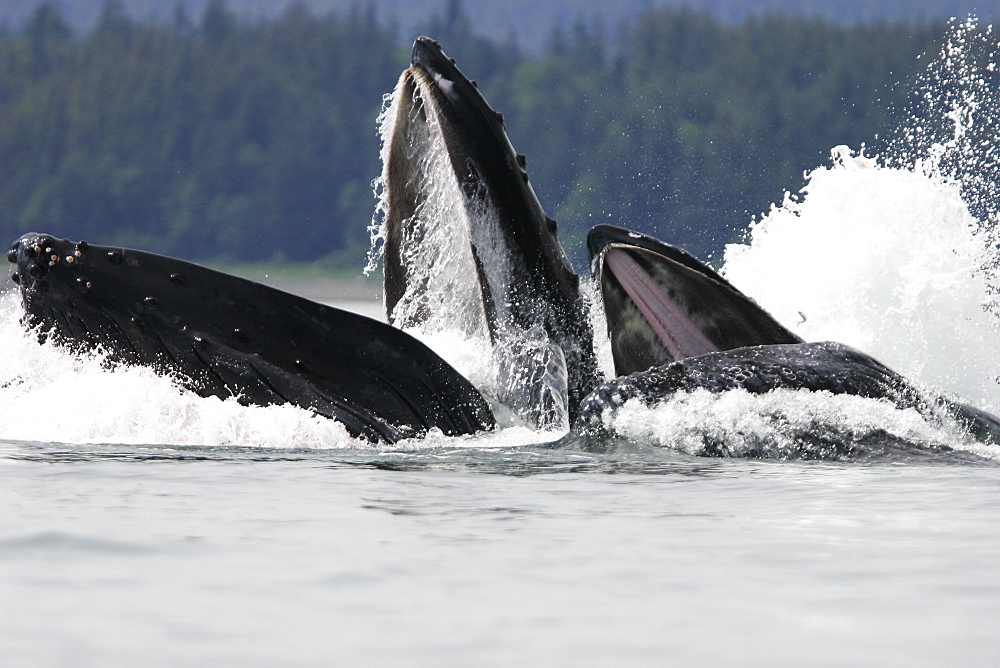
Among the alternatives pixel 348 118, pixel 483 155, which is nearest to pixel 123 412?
pixel 483 155

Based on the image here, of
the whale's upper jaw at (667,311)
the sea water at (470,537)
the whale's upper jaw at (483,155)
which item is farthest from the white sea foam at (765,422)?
the whale's upper jaw at (483,155)

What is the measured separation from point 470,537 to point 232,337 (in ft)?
7.97

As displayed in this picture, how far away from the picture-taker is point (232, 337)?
645cm

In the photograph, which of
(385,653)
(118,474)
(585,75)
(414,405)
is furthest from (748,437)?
(585,75)

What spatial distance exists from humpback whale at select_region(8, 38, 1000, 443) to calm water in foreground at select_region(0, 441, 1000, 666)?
59 cm

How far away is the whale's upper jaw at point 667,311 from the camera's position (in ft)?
22.5

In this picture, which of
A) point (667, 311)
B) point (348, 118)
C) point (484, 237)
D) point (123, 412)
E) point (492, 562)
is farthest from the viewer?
point (348, 118)

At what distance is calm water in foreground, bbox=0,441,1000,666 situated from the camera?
3125 mm

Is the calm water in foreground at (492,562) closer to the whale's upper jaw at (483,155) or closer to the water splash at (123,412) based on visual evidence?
the water splash at (123,412)

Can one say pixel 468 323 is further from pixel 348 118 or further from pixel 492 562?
pixel 348 118

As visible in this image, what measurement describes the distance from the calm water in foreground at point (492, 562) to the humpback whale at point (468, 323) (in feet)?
1.94

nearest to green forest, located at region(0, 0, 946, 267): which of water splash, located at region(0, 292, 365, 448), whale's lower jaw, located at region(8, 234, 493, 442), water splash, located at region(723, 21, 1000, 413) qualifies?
water splash, located at region(723, 21, 1000, 413)

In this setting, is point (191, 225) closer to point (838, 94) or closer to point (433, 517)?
point (838, 94)

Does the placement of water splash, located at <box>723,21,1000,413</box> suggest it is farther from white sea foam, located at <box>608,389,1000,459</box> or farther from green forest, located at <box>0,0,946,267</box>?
green forest, located at <box>0,0,946,267</box>
